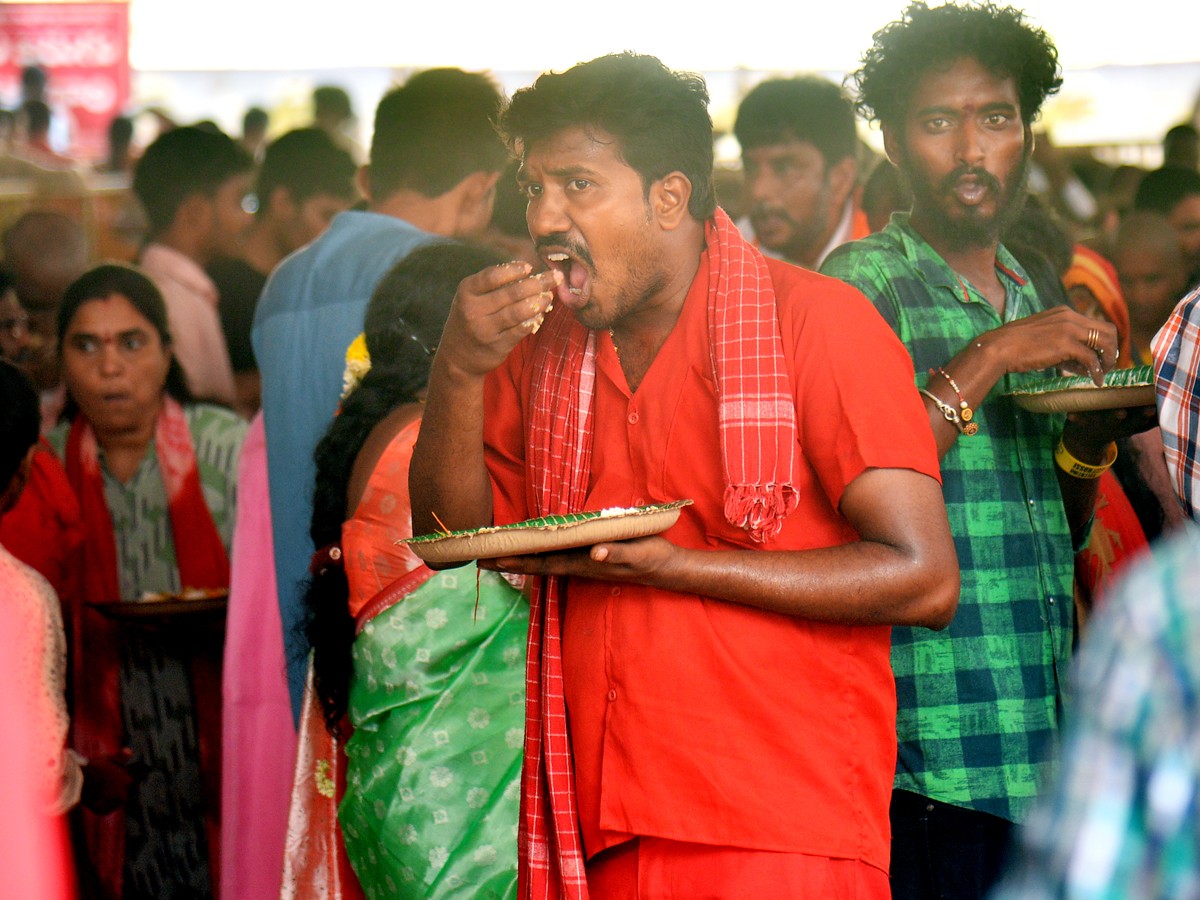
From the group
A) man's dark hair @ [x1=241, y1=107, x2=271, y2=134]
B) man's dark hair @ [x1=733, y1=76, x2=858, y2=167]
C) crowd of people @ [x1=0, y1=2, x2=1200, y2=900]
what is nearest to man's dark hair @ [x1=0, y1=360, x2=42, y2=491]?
crowd of people @ [x1=0, y1=2, x2=1200, y2=900]

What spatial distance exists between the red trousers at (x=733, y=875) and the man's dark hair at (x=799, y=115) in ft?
11.4

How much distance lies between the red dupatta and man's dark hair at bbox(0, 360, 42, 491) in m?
0.82

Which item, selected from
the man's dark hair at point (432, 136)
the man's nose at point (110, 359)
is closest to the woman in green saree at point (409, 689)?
the man's dark hair at point (432, 136)

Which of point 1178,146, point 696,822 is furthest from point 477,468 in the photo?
point 1178,146

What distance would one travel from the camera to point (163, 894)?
14.6 feet

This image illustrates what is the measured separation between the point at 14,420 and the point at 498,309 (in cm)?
193

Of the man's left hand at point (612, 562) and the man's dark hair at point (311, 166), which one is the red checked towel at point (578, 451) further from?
the man's dark hair at point (311, 166)

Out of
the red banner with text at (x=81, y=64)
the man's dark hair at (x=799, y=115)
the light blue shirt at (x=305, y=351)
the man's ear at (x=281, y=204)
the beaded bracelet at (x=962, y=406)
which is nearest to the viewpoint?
the beaded bracelet at (x=962, y=406)

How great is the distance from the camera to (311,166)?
6.46 meters

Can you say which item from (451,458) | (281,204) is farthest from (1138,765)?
(281,204)

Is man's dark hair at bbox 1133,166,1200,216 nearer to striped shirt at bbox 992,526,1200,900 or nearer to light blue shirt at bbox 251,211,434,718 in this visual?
light blue shirt at bbox 251,211,434,718

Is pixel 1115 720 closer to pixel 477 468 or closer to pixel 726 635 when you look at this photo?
pixel 726 635

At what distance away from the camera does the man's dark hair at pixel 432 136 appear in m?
4.28

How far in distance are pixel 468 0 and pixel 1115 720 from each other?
26.8 feet
